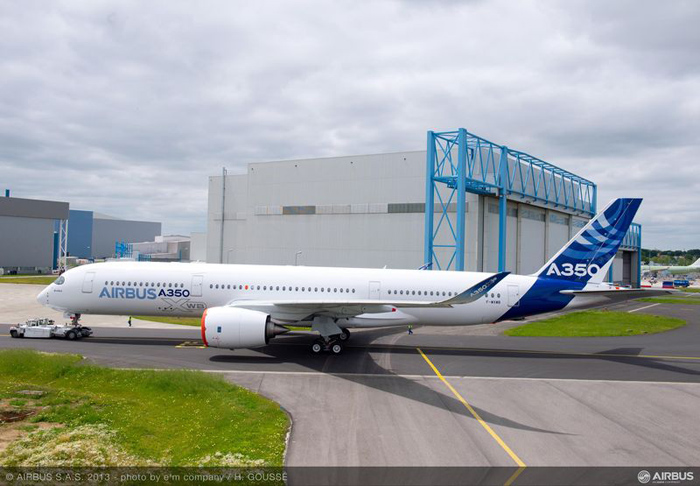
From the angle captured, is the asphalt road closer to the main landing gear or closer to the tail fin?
the main landing gear

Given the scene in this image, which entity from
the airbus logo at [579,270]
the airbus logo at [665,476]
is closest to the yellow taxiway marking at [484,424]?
the airbus logo at [665,476]

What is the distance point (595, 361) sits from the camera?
21719mm

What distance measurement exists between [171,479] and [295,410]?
16.5 ft

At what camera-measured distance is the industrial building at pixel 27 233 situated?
8275 centimetres

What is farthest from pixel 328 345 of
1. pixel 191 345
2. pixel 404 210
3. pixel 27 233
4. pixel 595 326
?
pixel 27 233

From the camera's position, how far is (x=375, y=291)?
2269 cm

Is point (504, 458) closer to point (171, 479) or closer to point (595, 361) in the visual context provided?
point (171, 479)

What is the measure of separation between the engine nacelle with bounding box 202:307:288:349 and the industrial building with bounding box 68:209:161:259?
148 meters

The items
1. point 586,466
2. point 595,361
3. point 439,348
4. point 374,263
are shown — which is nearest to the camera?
point 586,466

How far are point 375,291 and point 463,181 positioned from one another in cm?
1998

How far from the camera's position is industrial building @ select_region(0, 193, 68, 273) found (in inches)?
3258

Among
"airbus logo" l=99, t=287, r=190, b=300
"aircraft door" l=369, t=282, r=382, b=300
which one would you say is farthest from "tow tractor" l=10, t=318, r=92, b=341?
"aircraft door" l=369, t=282, r=382, b=300

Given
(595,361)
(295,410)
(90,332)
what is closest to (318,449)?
(295,410)

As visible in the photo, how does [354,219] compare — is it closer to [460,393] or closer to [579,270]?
[579,270]
